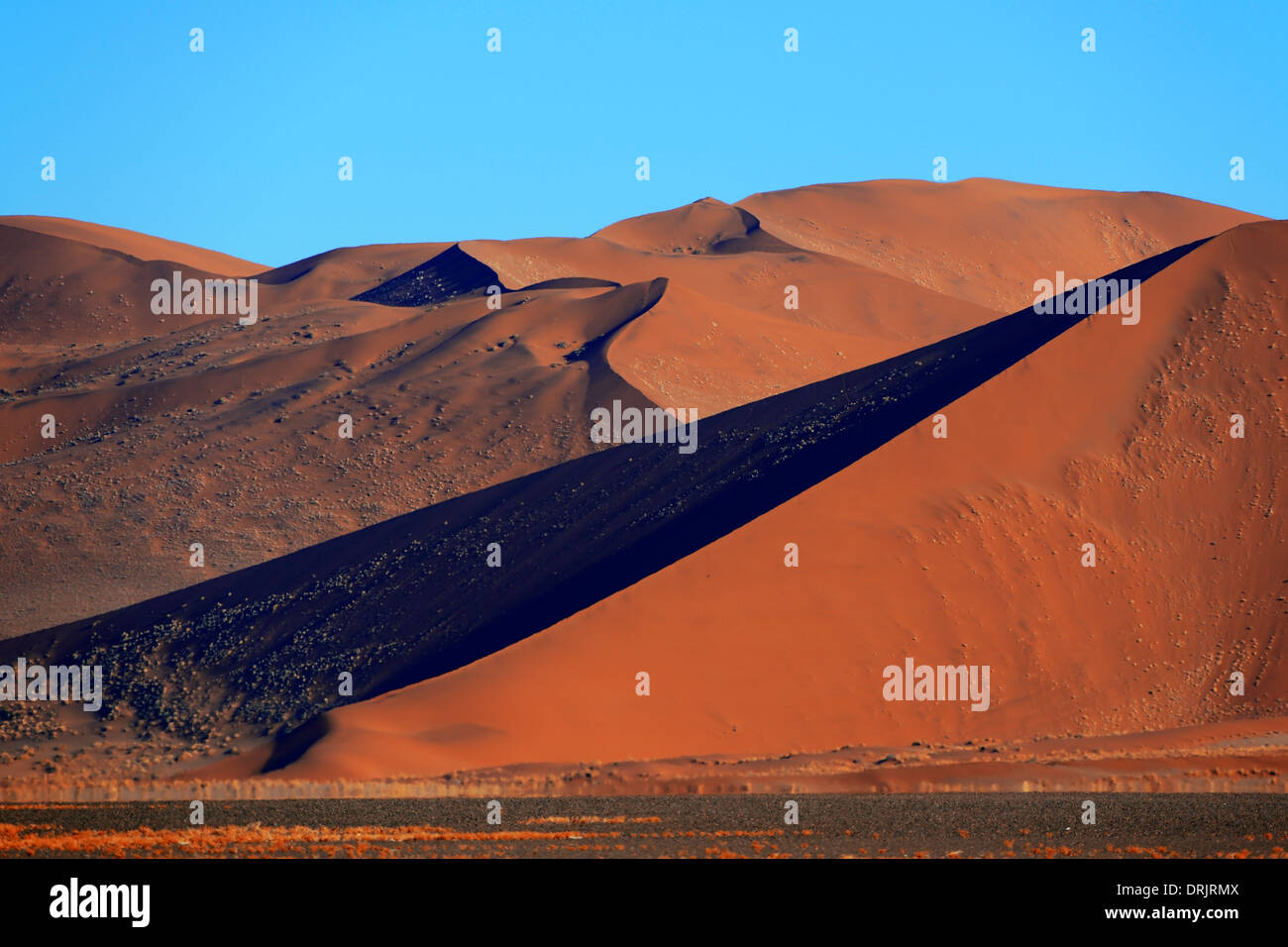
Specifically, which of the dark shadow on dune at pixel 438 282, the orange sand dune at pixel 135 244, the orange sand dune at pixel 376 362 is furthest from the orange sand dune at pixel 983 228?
the orange sand dune at pixel 135 244

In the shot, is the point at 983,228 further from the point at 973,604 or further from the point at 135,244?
the point at 973,604

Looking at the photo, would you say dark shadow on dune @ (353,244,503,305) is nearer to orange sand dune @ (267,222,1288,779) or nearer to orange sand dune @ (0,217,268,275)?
orange sand dune @ (0,217,268,275)

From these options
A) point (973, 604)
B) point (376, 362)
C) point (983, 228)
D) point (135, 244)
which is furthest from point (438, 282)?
point (973, 604)

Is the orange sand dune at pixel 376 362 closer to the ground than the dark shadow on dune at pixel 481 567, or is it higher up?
higher up

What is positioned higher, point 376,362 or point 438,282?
point 438,282

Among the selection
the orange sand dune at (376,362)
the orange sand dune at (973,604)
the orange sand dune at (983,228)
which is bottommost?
the orange sand dune at (973,604)

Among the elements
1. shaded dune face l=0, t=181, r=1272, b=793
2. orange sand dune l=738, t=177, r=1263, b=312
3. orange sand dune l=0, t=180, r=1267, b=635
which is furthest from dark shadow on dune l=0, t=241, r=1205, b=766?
orange sand dune l=738, t=177, r=1263, b=312

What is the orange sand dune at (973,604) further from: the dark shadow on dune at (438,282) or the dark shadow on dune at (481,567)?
the dark shadow on dune at (438,282)
